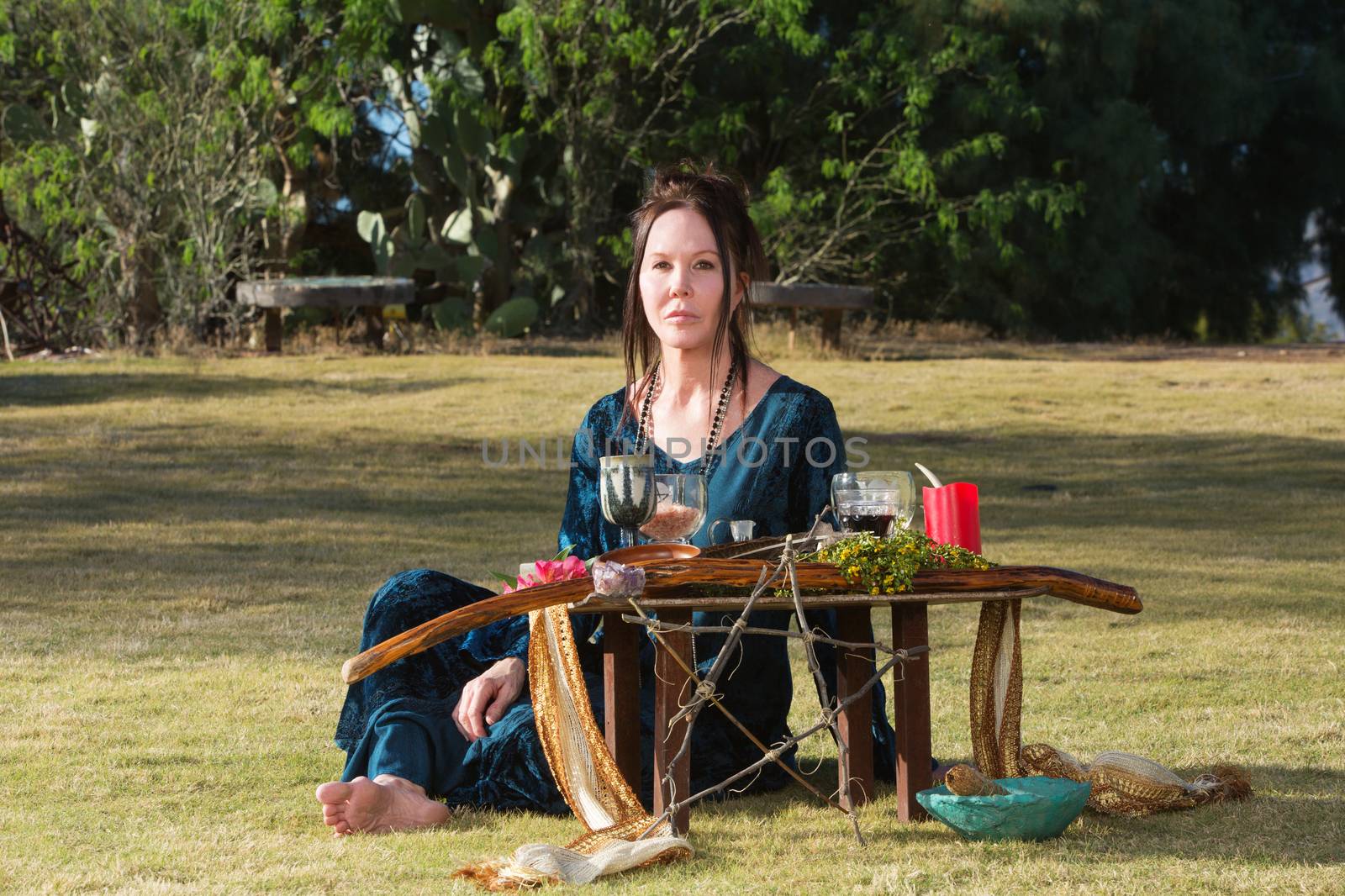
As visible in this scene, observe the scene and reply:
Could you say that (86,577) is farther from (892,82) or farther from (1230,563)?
(892,82)

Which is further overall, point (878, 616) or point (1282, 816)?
point (878, 616)

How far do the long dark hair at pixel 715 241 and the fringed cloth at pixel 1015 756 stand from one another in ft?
2.26

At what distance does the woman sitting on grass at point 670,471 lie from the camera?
3.19 metres

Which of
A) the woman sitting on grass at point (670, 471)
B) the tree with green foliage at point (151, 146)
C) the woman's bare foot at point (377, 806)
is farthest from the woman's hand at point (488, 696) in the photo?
the tree with green foliage at point (151, 146)

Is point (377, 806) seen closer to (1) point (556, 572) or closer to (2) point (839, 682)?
(1) point (556, 572)

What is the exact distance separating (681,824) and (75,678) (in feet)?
7.98

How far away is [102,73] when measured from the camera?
1363 cm

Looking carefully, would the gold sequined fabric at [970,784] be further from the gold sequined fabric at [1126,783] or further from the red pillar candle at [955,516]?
the red pillar candle at [955,516]

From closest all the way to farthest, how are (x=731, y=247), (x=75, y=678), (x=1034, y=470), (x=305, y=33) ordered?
(x=731, y=247) < (x=75, y=678) < (x=1034, y=470) < (x=305, y=33)

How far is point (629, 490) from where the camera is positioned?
2.71m

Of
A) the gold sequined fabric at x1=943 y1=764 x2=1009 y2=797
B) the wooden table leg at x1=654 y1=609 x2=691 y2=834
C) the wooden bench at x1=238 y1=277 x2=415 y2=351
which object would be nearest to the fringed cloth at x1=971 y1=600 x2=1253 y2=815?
the gold sequined fabric at x1=943 y1=764 x2=1009 y2=797

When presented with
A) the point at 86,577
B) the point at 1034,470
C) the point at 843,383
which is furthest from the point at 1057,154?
the point at 86,577

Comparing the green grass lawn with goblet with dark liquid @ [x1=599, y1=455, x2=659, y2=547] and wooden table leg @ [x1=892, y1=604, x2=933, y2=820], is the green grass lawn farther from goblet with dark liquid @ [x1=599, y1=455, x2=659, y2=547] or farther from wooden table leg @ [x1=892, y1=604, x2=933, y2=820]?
goblet with dark liquid @ [x1=599, y1=455, x2=659, y2=547]

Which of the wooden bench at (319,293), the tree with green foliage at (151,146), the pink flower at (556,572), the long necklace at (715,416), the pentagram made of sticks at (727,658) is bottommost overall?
the pentagram made of sticks at (727,658)
